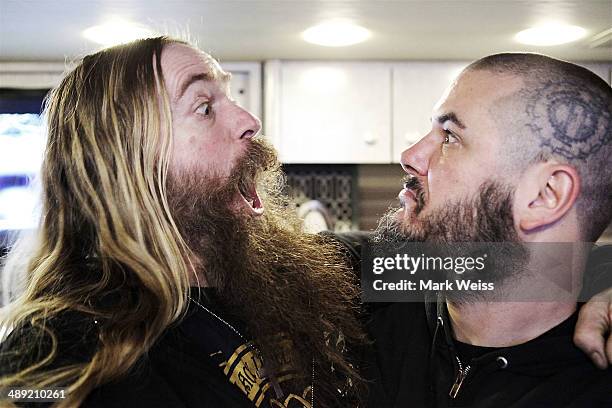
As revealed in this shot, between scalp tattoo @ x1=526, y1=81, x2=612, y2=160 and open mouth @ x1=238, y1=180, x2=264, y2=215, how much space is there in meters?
0.30

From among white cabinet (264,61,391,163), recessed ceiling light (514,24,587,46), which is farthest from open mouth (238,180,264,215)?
recessed ceiling light (514,24,587,46)

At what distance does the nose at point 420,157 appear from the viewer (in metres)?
0.54

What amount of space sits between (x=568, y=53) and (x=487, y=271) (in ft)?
0.73

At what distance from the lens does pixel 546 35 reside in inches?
24.9

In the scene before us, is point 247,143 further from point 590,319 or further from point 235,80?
point 590,319

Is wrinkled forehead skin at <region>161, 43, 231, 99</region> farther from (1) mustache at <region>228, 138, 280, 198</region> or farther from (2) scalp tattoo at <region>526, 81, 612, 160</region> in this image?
(2) scalp tattoo at <region>526, 81, 612, 160</region>

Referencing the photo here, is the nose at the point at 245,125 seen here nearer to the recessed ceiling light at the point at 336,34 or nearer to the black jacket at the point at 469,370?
the recessed ceiling light at the point at 336,34

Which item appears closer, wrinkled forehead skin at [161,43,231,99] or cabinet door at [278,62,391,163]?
wrinkled forehead skin at [161,43,231,99]

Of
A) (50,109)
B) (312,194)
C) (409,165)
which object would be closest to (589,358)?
(409,165)

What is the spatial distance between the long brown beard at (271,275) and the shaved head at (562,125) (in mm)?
220

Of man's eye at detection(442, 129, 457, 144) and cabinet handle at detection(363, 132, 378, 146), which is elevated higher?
cabinet handle at detection(363, 132, 378, 146)

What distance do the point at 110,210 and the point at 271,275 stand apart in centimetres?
19

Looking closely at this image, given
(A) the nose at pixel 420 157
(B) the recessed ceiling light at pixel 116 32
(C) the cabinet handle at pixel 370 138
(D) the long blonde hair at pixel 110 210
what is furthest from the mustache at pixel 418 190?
(C) the cabinet handle at pixel 370 138

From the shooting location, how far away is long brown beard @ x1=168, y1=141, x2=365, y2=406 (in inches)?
22.4
